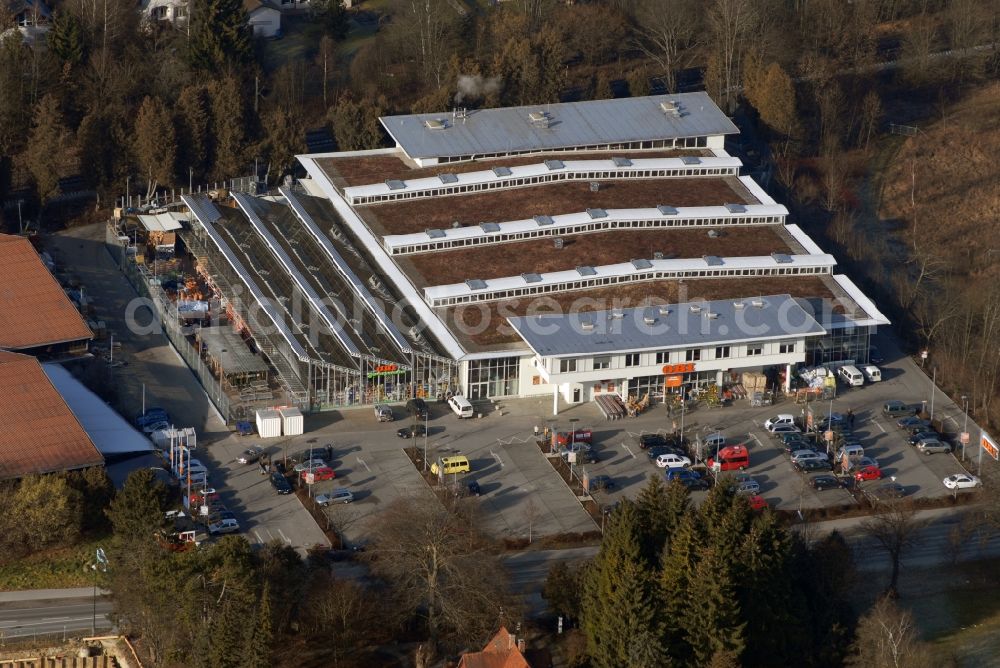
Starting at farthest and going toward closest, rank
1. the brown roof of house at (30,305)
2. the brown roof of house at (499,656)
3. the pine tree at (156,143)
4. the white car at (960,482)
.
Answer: the pine tree at (156,143), the brown roof of house at (30,305), the white car at (960,482), the brown roof of house at (499,656)

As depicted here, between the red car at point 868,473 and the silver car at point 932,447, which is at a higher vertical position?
the silver car at point 932,447

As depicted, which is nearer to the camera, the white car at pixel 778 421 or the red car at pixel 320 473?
the red car at pixel 320 473

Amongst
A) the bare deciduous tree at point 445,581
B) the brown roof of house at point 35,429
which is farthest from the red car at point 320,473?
the bare deciduous tree at point 445,581

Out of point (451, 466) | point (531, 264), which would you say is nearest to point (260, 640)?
point (451, 466)

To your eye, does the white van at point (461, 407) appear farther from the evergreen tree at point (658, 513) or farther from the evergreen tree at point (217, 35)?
the evergreen tree at point (217, 35)

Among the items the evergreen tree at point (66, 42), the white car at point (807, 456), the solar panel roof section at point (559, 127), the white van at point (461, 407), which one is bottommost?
the white car at point (807, 456)

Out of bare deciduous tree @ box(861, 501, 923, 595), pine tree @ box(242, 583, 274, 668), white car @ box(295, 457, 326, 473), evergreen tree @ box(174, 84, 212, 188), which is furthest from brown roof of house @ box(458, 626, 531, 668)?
evergreen tree @ box(174, 84, 212, 188)

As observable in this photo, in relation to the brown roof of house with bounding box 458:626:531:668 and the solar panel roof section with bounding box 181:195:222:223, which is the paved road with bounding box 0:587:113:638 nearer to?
the brown roof of house with bounding box 458:626:531:668
